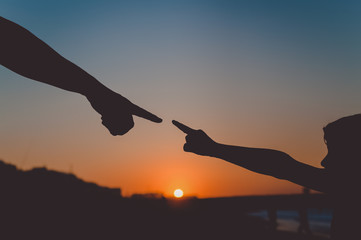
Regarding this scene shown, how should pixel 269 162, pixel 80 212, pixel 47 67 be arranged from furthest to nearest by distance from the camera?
1. pixel 80 212
2. pixel 269 162
3. pixel 47 67

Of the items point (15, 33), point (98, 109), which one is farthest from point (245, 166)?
point (15, 33)

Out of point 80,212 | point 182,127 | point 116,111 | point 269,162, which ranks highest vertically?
point 116,111

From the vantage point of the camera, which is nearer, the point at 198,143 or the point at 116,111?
the point at 198,143

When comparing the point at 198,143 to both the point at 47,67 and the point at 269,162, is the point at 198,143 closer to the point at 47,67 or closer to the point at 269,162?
the point at 269,162

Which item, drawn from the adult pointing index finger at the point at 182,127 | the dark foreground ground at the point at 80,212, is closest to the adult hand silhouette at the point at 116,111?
the adult pointing index finger at the point at 182,127

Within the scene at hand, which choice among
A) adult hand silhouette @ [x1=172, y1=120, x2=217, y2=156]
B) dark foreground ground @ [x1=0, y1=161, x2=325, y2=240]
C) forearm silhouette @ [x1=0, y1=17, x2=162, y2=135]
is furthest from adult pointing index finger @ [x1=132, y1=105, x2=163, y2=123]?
dark foreground ground @ [x1=0, y1=161, x2=325, y2=240]

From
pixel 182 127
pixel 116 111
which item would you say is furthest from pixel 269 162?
pixel 116 111

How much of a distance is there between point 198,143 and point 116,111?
1.90 feet

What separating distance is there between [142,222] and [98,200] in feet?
1.43

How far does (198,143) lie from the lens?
167cm

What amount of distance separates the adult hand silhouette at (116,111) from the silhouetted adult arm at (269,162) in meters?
0.36

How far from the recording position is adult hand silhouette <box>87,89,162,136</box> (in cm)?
172

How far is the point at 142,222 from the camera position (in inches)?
93.3

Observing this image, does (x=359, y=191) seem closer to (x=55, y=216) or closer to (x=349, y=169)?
(x=349, y=169)
